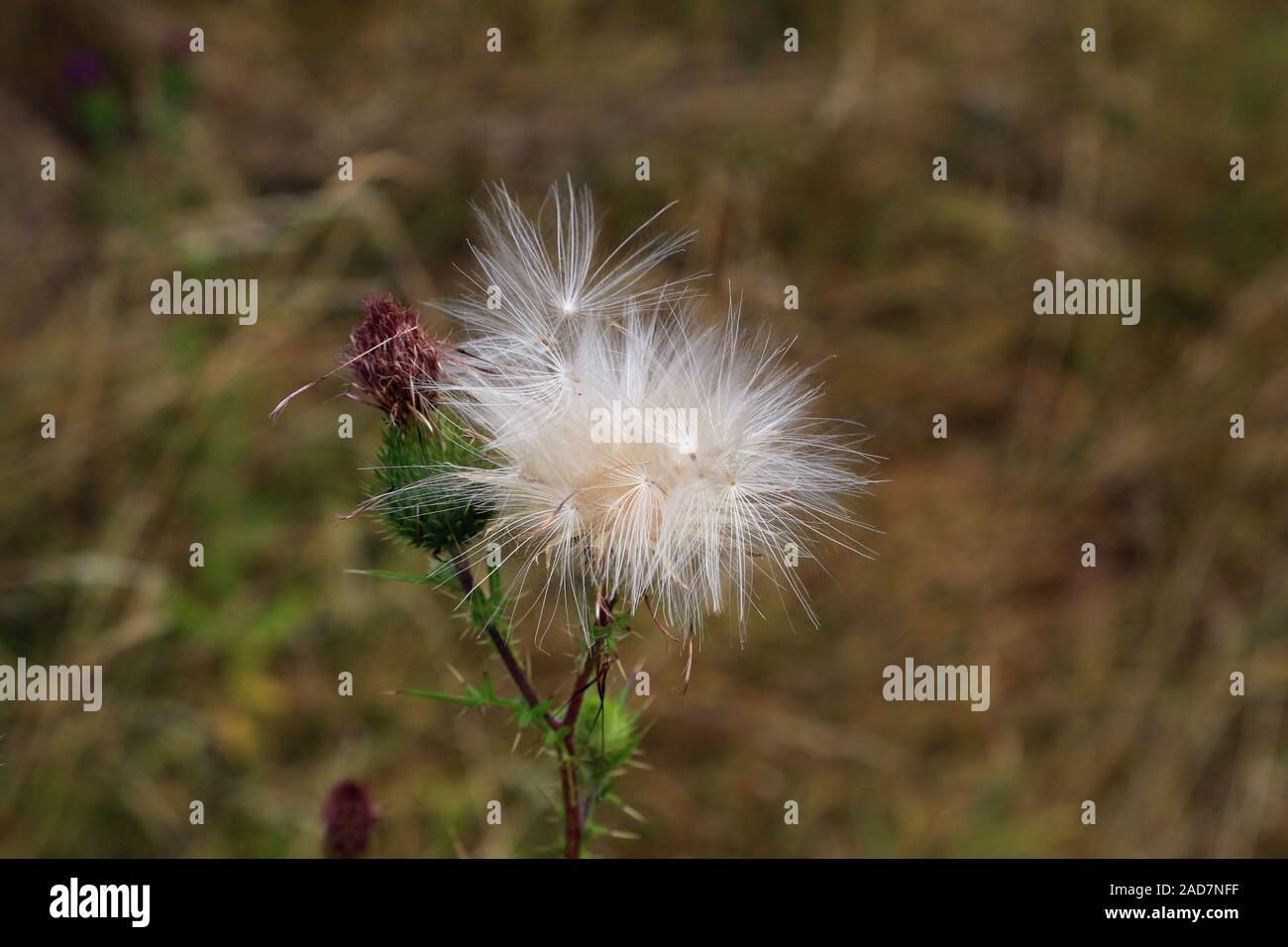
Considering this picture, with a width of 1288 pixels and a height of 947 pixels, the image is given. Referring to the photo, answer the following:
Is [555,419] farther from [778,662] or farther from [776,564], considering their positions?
[778,662]

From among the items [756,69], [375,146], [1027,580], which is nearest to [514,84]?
[375,146]

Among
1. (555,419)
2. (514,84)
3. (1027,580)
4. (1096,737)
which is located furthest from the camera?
(514,84)
